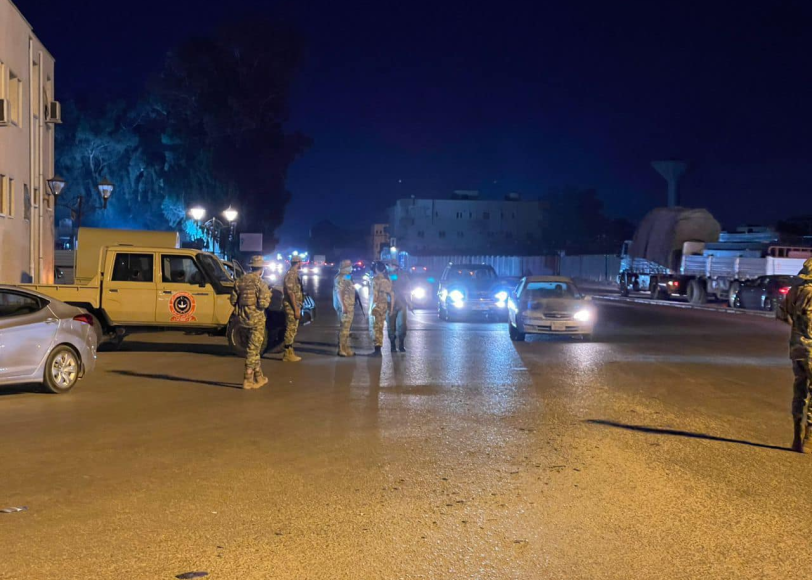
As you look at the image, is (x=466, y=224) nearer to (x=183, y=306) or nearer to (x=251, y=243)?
(x=251, y=243)

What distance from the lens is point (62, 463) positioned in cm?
720

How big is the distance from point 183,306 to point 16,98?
12284mm

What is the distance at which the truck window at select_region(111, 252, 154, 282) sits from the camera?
15172 millimetres

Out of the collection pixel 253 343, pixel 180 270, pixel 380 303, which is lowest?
pixel 253 343

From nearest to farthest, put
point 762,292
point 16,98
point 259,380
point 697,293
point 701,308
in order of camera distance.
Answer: point 259,380, point 16,98, point 762,292, point 701,308, point 697,293

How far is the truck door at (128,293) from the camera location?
15084 mm

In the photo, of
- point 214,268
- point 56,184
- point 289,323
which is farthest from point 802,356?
point 56,184

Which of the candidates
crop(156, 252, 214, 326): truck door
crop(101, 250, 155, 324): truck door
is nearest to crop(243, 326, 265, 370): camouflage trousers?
crop(156, 252, 214, 326): truck door

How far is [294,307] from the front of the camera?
14.0 m

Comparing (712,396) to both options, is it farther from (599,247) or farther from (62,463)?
(599,247)

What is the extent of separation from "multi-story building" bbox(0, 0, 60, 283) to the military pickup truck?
23.2 feet

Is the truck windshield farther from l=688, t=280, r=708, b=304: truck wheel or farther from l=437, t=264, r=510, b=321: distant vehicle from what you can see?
l=688, t=280, r=708, b=304: truck wheel

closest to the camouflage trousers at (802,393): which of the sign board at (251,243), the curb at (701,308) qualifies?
the curb at (701,308)

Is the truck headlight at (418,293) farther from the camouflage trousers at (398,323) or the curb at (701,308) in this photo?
the camouflage trousers at (398,323)
